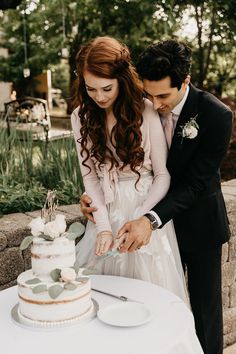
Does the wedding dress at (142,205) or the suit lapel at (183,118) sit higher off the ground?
the suit lapel at (183,118)

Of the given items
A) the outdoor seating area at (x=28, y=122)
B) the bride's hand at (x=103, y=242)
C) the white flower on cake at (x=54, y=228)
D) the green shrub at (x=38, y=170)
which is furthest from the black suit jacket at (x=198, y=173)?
the outdoor seating area at (x=28, y=122)

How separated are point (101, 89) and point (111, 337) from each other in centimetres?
110

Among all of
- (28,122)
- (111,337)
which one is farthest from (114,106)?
(28,122)

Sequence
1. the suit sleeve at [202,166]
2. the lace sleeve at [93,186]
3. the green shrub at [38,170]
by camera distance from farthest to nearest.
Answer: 1. the green shrub at [38,170]
2. the lace sleeve at [93,186]
3. the suit sleeve at [202,166]

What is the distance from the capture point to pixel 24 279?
194 centimetres

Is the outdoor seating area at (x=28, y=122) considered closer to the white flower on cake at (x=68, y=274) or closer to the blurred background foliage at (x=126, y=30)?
the blurred background foliage at (x=126, y=30)

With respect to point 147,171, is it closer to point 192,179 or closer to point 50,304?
point 192,179

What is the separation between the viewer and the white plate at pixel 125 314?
6.30 ft

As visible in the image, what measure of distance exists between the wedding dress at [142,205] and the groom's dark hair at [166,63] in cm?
22

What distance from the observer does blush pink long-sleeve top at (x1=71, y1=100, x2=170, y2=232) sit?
8.26 ft

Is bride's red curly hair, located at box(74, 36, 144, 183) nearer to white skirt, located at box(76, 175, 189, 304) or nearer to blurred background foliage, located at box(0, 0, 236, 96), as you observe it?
white skirt, located at box(76, 175, 189, 304)

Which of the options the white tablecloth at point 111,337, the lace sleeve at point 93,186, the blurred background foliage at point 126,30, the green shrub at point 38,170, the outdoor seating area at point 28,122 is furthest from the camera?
the blurred background foliage at point 126,30

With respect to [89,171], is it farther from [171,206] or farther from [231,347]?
Answer: [231,347]

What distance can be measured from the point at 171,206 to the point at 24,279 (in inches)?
32.3
